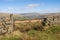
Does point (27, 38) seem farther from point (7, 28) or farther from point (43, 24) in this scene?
point (43, 24)

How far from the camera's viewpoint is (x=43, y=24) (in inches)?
938

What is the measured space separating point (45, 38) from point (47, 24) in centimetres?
828

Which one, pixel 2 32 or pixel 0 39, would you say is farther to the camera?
pixel 2 32

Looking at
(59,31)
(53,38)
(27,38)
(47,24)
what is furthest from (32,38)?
(47,24)

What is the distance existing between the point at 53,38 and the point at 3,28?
19.5ft

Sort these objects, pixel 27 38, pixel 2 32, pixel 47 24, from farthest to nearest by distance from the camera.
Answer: pixel 47 24, pixel 2 32, pixel 27 38

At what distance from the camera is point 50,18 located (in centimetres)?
2369

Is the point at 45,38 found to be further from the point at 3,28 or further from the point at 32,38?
the point at 3,28

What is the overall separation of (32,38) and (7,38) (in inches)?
83.4

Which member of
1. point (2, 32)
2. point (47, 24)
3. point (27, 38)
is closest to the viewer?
point (27, 38)

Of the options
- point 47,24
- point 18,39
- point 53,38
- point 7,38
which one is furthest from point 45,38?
point 47,24

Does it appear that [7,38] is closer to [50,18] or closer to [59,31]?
[59,31]

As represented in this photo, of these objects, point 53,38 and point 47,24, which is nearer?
point 53,38

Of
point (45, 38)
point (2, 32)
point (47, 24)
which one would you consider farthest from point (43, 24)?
point (45, 38)
